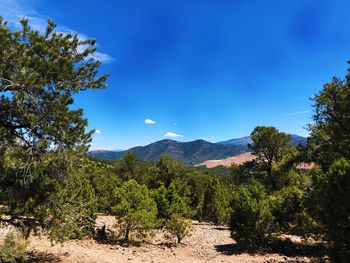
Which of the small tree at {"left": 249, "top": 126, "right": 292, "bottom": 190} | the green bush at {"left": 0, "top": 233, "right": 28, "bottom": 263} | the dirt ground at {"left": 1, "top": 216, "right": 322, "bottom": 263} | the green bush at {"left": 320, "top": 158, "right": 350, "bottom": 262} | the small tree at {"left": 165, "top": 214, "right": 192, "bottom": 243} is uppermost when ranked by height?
the small tree at {"left": 249, "top": 126, "right": 292, "bottom": 190}

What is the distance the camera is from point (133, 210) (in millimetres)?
20906

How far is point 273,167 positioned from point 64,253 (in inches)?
858

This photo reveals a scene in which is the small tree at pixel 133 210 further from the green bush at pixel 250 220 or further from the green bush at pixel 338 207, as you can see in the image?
the green bush at pixel 338 207

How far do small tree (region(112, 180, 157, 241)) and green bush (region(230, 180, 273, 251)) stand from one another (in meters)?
5.49

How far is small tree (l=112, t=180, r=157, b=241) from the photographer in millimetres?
20641

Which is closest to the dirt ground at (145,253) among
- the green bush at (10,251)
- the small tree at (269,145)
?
the green bush at (10,251)

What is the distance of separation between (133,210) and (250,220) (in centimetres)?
745

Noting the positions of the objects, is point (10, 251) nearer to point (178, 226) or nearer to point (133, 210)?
point (133, 210)

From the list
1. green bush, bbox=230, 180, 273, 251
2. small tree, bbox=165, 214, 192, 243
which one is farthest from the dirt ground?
green bush, bbox=230, 180, 273, 251

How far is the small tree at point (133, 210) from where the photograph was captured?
20.6m

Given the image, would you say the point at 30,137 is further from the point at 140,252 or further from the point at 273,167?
Result: the point at 273,167

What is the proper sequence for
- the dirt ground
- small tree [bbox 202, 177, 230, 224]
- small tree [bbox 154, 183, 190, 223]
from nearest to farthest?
the dirt ground < small tree [bbox 154, 183, 190, 223] < small tree [bbox 202, 177, 230, 224]

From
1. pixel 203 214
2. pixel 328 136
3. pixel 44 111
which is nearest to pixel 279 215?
pixel 328 136

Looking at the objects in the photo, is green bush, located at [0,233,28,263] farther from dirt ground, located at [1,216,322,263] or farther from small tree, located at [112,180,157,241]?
small tree, located at [112,180,157,241]
